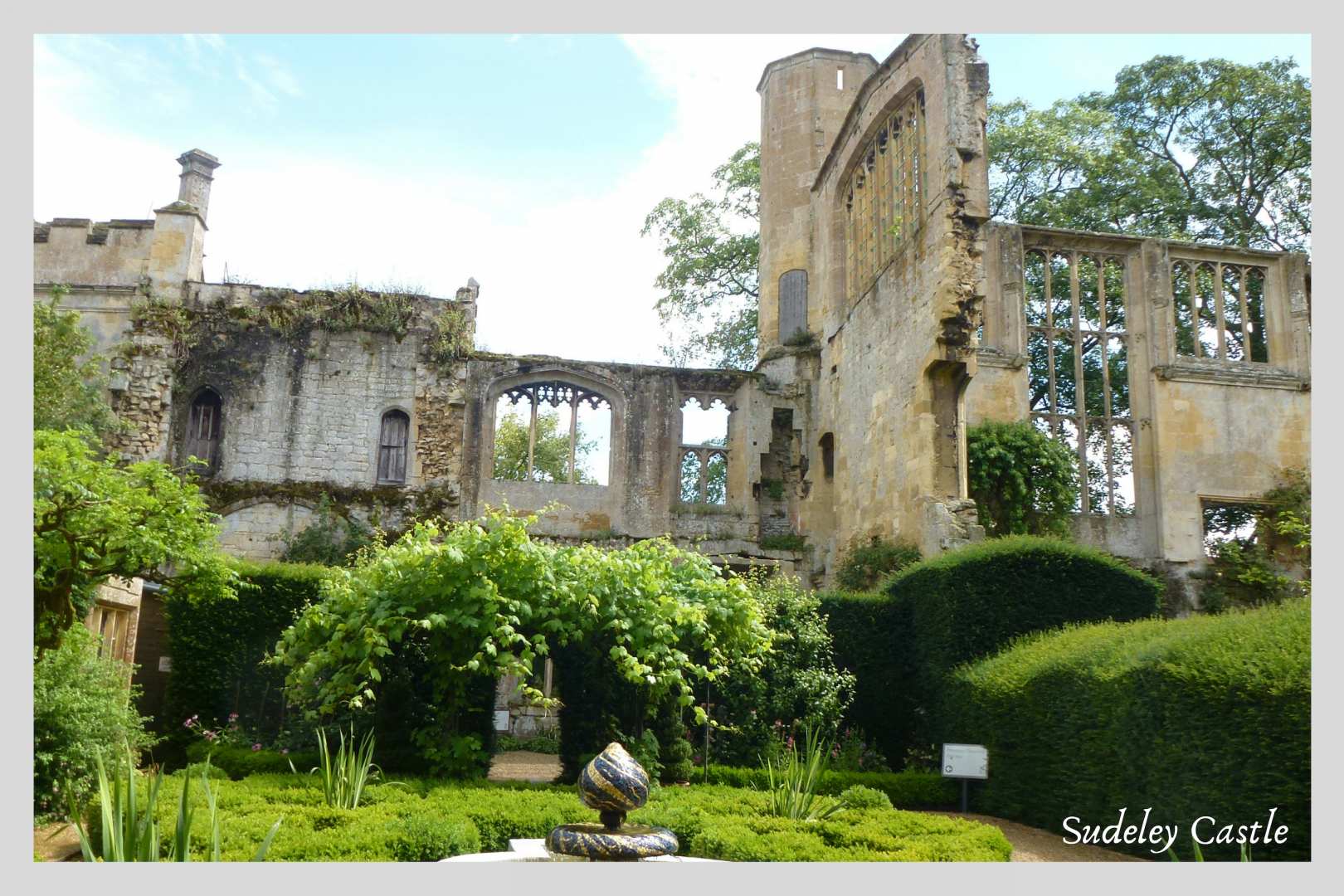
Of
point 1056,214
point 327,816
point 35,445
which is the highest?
point 1056,214

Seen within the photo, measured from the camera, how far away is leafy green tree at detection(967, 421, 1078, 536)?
18109 mm

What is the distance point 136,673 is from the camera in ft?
42.8

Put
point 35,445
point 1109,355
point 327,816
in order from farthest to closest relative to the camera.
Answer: point 1109,355
point 35,445
point 327,816

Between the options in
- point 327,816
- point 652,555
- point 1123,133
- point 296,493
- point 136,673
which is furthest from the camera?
point 1123,133

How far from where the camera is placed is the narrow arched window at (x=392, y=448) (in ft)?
65.9

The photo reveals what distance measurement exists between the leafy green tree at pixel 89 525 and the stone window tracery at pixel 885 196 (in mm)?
11184

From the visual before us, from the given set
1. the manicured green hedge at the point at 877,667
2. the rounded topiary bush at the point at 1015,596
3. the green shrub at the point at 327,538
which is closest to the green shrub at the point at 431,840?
the manicured green hedge at the point at 877,667

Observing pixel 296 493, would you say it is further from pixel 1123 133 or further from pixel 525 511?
pixel 1123 133

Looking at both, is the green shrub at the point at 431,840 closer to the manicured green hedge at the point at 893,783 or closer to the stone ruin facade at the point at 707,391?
the manicured green hedge at the point at 893,783

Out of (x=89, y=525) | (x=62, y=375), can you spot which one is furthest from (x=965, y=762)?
(x=62, y=375)

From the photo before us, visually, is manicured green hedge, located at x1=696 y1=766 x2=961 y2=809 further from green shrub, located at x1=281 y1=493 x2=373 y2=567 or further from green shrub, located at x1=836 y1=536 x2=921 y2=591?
green shrub, located at x1=281 y1=493 x2=373 y2=567

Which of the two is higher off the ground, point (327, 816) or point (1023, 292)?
point (1023, 292)

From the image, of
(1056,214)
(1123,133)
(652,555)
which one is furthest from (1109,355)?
(652,555)

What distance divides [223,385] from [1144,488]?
16133mm
